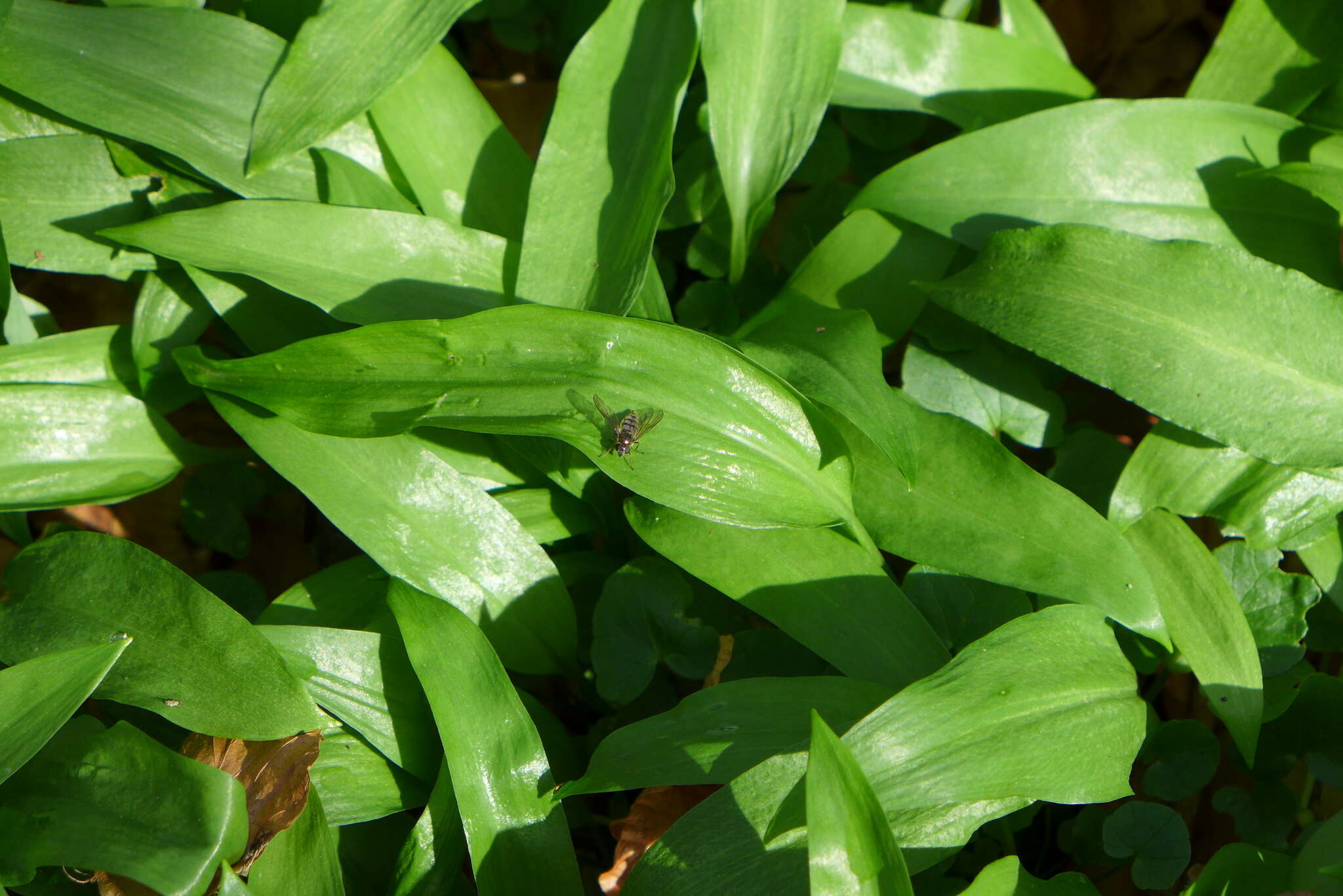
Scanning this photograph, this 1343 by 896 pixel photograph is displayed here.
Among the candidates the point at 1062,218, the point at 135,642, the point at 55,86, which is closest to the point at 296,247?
the point at 55,86

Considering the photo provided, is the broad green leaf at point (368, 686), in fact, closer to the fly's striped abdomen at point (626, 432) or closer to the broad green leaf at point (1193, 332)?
the fly's striped abdomen at point (626, 432)

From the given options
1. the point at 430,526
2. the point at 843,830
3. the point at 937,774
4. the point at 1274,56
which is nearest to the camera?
the point at 843,830

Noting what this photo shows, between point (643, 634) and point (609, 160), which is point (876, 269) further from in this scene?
point (643, 634)

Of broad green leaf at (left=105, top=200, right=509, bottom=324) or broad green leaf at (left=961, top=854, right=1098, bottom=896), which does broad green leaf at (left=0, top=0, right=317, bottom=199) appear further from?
broad green leaf at (left=961, top=854, right=1098, bottom=896)

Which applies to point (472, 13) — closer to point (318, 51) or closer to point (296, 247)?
point (318, 51)

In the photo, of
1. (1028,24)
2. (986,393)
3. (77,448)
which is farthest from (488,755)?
(1028,24)

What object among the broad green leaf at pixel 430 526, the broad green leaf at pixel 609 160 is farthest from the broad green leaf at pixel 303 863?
the broad green leaf at pixel 609 160
